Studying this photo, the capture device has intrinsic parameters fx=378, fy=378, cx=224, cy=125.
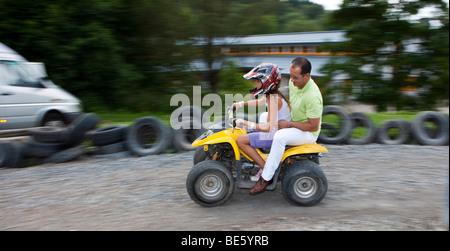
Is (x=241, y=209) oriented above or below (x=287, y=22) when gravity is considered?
below

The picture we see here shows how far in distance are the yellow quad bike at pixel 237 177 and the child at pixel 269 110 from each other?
13 cm

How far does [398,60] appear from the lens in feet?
43.2

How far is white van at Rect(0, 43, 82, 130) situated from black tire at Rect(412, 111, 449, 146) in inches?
354

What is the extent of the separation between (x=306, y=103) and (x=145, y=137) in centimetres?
467

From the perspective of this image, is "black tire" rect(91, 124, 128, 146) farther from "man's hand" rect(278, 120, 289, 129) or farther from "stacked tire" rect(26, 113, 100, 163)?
"man's hand" rect(278, 120, 289, 129)

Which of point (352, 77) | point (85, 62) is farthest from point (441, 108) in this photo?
point (85, 62)

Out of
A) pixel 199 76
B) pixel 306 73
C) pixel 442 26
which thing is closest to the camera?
pixel 306 73

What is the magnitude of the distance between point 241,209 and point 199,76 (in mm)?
11848

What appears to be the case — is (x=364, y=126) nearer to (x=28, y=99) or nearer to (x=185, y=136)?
(x=185, y=136)

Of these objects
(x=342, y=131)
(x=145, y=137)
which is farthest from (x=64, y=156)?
(x=342, y=131)

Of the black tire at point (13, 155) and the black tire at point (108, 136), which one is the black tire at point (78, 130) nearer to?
the black tire at point (108, 136)

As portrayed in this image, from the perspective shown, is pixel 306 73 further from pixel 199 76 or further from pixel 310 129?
pixel 199 76

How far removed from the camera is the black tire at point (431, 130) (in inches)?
368

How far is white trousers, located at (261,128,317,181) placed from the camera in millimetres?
4977
